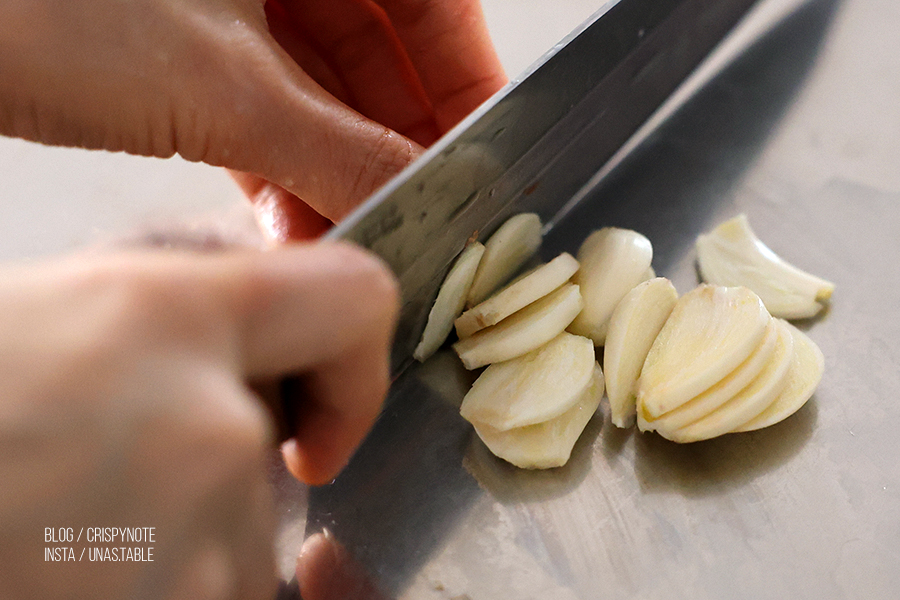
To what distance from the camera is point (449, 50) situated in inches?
35.0

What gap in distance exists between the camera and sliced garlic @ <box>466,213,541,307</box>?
2.22 feet

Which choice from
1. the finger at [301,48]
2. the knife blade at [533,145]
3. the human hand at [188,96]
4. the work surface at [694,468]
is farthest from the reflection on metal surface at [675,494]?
the finger at [301,48]

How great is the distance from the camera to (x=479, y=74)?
35.5 inches

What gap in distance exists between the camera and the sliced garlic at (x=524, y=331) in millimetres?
→ 619

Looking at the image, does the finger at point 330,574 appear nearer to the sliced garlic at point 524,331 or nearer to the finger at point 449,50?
the sliced garlic at point 524,331

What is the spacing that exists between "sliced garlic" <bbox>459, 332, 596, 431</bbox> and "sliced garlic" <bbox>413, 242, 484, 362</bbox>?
6 cm

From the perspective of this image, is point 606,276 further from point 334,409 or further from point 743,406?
point 334,409

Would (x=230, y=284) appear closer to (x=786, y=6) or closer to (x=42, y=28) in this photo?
(x=42, y=28)

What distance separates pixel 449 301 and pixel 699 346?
217mm

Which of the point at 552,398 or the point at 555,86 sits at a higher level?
the point at 555,86

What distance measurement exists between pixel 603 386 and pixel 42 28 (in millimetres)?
582

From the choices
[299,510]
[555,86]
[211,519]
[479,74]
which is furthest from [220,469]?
[479,74]

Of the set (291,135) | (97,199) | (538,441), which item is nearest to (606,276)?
(538,441)

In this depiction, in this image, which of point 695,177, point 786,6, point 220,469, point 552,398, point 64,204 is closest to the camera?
point 220,469
